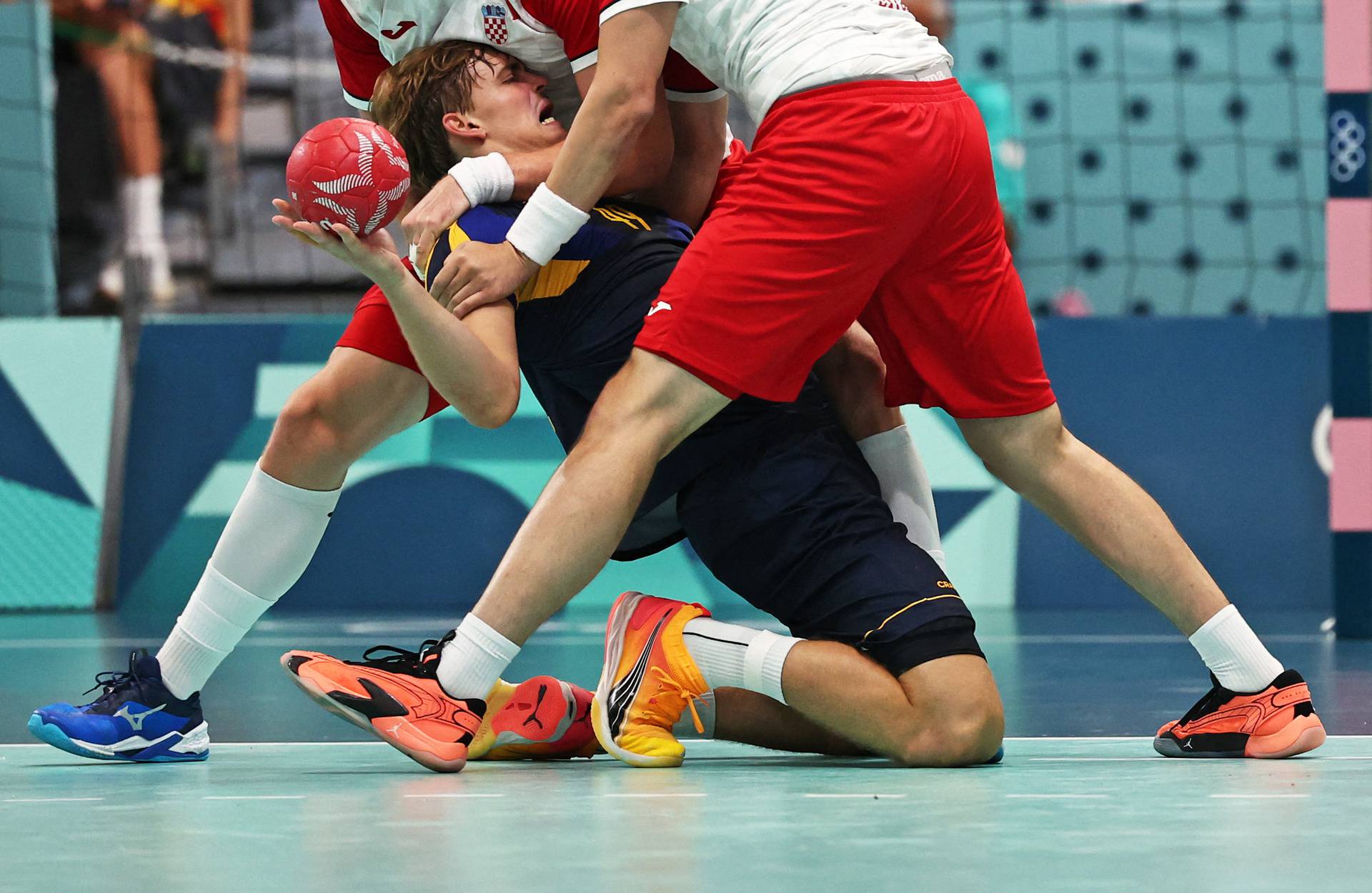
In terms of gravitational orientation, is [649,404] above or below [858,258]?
below

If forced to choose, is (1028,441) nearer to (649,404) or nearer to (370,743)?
(649,404)

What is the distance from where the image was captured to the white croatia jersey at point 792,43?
10.1 feet

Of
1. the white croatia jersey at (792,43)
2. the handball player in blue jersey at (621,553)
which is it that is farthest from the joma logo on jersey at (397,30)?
the white croatia jersey at (792,43)

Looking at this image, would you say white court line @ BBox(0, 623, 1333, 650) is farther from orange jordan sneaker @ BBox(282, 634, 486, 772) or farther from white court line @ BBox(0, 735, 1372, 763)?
orange jordan sneaker @ BBox(282, 634, 486, 772)

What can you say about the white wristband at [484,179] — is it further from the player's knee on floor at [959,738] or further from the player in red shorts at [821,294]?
the player's knee on floor at [959,738]

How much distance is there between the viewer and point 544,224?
9.91ft

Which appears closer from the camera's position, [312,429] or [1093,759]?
[1093,759]

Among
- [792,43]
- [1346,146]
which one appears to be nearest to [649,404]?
[792,43]

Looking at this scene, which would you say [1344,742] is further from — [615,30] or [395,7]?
[395,7]

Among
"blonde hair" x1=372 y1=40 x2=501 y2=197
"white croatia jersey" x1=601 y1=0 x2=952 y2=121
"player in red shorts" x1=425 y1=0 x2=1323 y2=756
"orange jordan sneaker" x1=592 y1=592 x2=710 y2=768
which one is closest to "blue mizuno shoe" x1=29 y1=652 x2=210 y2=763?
"player in red shorts" x1=425 y1=0 x2=1323 y2=756

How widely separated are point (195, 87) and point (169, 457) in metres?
3.55

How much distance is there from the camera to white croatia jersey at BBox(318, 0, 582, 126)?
3.29m

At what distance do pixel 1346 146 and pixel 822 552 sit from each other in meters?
3.14

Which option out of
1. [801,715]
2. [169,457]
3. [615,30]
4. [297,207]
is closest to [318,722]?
[801,715]
